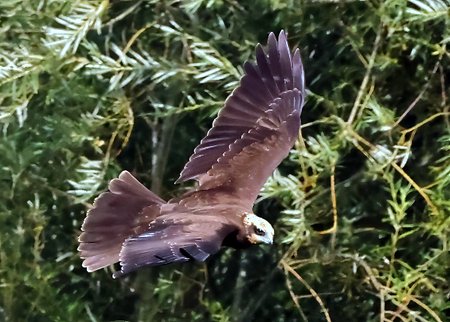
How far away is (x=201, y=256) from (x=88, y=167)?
3.76 feet

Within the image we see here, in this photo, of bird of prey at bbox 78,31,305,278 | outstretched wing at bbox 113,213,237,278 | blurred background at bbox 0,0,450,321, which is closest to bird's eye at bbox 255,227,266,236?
bird of prey at bbox 78,31,305,278

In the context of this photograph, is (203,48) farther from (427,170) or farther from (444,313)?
(444,313)

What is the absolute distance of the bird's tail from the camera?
3.57 m

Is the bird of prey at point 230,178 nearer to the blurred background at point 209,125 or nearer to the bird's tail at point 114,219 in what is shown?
the bird's tail at point 114,219

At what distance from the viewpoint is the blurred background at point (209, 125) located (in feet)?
13.0

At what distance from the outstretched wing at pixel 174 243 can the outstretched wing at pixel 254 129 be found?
0.32 m

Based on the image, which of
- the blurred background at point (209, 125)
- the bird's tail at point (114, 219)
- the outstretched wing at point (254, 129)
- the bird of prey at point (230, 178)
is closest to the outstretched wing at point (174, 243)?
the bird of prey at point (230, 178)

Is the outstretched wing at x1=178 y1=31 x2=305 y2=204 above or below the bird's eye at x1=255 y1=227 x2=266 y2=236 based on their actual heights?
above

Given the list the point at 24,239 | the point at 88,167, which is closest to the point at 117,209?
the point at 88,167

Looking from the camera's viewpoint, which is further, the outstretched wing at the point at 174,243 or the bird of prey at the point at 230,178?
the bird of prey at the point at 230,178

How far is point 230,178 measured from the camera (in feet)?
12.0

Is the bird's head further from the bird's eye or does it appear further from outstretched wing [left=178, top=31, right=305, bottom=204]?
outstretched wing [left=178, top=31, right=305, bottom=204]

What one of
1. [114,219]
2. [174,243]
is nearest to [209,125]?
Result: [114,219]

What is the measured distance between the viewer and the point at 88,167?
163 inches
